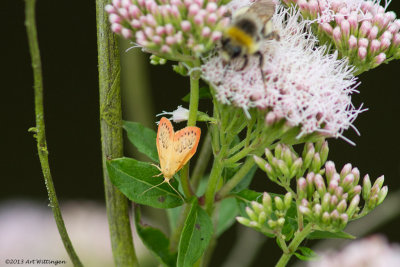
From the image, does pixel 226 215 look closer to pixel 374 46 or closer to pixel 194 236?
pixel 194 236

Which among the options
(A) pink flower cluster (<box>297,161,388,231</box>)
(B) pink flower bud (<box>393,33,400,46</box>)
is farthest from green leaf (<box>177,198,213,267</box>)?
(B) pink flower bud (<box>393,33,400,46</box>)

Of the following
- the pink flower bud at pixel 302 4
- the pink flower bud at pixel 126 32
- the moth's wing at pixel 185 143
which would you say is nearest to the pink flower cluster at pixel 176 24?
the pink flower bud at pixel 126 32

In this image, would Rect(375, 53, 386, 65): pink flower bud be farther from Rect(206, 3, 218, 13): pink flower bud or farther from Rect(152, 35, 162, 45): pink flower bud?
Rect(152, 35, 162, 45): pink flower bud

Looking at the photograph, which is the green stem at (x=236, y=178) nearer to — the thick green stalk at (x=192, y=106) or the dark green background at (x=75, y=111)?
the thick green stalk at (x=192, y=106)

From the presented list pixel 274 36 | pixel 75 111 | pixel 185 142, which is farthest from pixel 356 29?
pixel 75 111

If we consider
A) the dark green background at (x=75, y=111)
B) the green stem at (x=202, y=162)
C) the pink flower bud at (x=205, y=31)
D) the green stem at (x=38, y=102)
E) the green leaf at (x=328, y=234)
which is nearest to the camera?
the green stem at (x=38, y=102)

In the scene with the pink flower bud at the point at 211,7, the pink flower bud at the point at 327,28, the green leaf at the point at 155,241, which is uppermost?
the pink flower bud at the point at 211,7

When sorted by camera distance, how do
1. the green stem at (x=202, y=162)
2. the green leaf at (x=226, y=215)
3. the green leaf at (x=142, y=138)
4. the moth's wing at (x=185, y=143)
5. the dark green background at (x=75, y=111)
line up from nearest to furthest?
the moth's wing at (x=185, y=143) < the green leaf at (x=142, y=138) < the green stem at (x=202, y=162) < the green leaf at (x=226, y=215) < the dark green background at (x=75, y=111)
